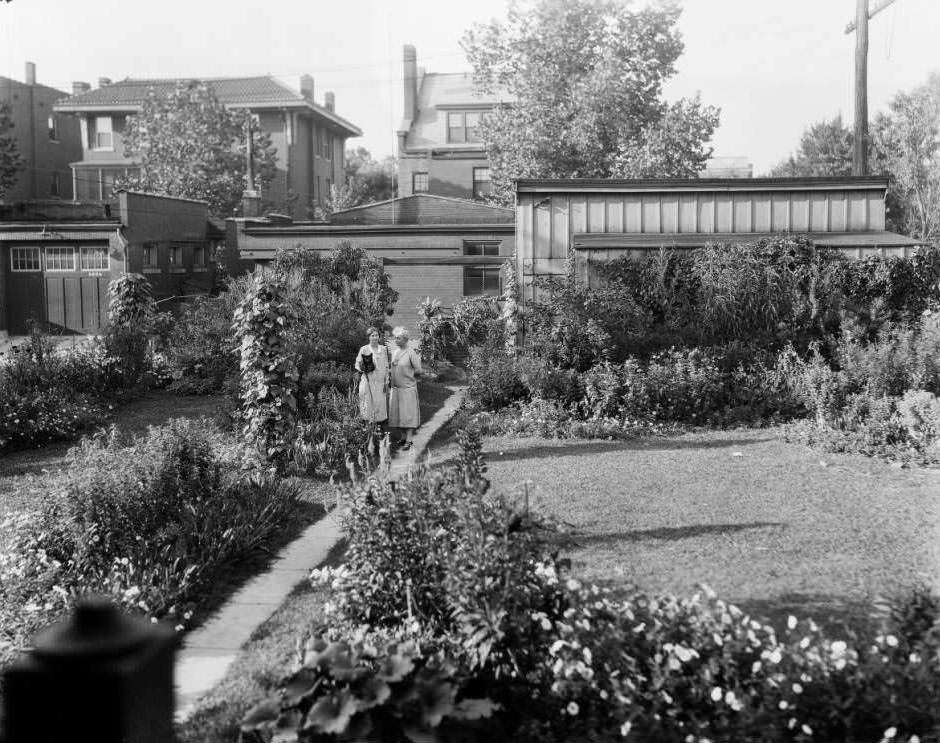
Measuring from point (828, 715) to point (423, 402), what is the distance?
44.8 feet

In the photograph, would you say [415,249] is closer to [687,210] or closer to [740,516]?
[687,210]

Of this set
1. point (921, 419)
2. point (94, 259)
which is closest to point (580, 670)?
point (921, 419)

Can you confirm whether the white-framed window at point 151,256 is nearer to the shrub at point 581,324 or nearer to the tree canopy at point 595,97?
the tree canopy at point 595,97

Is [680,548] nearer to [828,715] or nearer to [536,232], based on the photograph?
[828,715]

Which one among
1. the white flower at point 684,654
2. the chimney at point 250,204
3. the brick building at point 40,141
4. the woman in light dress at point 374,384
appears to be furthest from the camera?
the brick building at point 40,141

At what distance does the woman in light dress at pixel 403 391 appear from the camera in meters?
13.8

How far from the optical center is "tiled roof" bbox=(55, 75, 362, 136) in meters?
46.7

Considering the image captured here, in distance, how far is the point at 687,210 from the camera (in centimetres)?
1827

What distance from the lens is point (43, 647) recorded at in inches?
70.1

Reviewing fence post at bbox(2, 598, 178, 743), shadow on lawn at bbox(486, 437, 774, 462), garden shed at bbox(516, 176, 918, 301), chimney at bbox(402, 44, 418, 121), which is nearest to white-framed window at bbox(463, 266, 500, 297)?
garden shed at bbox(516, 176, 918, 301)

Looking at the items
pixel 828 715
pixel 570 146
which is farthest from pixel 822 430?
pixel 570 146

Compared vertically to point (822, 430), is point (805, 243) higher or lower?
higher

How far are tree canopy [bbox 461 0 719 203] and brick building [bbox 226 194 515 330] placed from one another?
2.79 meters

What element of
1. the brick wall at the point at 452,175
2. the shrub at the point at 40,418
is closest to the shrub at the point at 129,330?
the shrub at the point at 40,418
